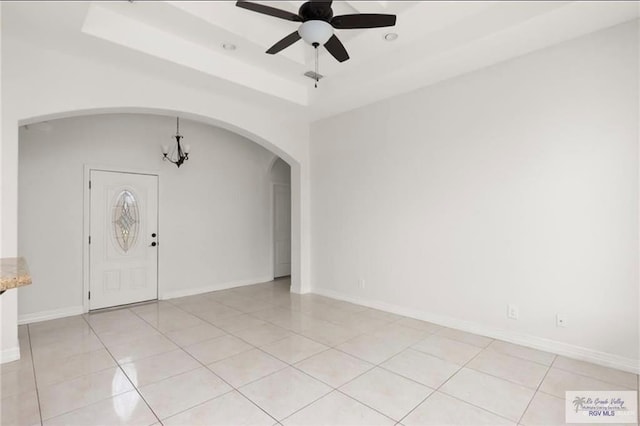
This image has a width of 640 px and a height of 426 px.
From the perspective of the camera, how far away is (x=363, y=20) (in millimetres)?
2428

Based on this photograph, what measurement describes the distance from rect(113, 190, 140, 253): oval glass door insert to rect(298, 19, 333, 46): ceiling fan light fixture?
Result: 13.2ft

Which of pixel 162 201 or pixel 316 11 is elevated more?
pixel 316 11

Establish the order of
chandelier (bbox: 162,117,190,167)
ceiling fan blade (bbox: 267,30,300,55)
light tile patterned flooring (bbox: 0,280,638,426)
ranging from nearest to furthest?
light tile patterned flooring (bbox: 0,280,638,426) < ceiling fan blade (bbox: 267,30,300,55) < chandelier (bbox: 162,117,190,167)

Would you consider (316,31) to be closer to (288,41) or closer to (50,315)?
(288,41)

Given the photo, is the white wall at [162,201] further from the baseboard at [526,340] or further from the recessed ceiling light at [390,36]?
the recessed ceiling light at [390,36]

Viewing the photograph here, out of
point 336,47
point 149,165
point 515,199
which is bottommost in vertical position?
point 515,199

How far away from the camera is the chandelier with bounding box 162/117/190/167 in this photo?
208 inches

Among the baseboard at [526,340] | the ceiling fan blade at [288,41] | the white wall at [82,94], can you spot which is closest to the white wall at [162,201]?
the white wall at [82,94]

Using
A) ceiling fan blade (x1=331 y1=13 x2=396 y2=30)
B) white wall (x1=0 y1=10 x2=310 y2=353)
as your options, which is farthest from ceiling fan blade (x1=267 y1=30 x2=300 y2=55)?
white wall (x1=0 y1=10 x2=310 y2=353)

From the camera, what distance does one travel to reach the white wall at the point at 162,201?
4.30 m

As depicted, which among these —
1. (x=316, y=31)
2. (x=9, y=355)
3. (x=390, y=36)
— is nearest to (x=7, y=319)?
(x=9, y=355)

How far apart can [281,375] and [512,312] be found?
2.47m

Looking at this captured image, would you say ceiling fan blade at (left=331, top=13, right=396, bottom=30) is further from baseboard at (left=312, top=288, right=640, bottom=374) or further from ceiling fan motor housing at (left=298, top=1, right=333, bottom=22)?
baseboard at (left=312, top=288, right=640, bottom=374)

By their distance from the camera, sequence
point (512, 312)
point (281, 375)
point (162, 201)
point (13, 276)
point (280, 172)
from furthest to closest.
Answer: point (280, 172) < point (162, 201) < point (512, 312) < point (281, 375) < point (13, 276)
